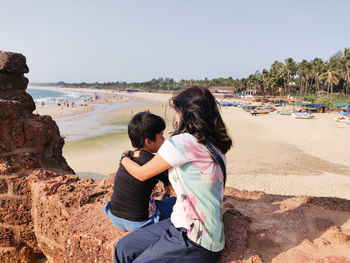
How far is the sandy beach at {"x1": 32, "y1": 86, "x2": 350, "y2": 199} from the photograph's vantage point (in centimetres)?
1107

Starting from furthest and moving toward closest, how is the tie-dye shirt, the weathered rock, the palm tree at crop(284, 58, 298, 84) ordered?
the palm tree at crop(284, 58, 298, 84) → the weathered rock → the tie-dye shirt

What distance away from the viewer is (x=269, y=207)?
3307 mm

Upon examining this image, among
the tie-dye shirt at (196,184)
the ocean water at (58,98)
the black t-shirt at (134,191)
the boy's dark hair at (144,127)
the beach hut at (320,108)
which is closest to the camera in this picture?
the tie-dye shirt at (196,184)

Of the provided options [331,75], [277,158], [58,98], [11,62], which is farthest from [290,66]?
[58,98]

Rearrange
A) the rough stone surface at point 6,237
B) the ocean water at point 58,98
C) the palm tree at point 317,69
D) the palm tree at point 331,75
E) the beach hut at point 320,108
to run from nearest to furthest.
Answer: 1. the rough stone surface at point 6,237
2. the beach hut at point 320,108
3. the palm tree at point 331,75
4. the palm tree at point 317,69
5. the ocean water at point 58,98

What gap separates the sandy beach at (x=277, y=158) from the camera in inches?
436

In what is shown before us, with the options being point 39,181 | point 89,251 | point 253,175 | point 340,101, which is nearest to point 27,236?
point 39,181

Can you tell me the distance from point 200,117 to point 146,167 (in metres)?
0.54

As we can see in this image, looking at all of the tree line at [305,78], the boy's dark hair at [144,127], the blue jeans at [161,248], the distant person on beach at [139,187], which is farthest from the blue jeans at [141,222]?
the tree line at [305,78]

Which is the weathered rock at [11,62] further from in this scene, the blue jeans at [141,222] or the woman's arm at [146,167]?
the woman's arm at [146,167]

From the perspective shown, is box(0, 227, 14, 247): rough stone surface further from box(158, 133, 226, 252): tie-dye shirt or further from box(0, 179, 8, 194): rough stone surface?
box(158, 133, 226, 252): tie-dye shirt

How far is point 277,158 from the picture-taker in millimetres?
15469

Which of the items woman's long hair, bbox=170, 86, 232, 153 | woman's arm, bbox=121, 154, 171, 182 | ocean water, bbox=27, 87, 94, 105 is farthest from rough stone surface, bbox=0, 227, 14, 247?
ocean water, bbox=27, 87, 94, 105

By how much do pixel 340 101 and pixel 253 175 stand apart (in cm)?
3297
